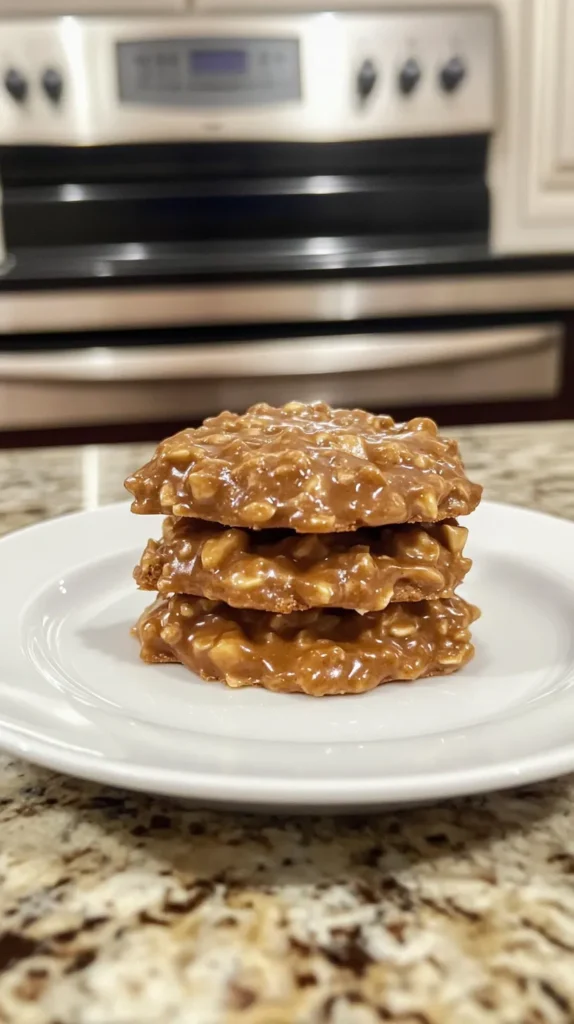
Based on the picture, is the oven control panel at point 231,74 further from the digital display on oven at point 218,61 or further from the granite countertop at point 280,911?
the granite countertop at point 280,911

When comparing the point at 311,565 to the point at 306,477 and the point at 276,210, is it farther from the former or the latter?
the point at 276,210

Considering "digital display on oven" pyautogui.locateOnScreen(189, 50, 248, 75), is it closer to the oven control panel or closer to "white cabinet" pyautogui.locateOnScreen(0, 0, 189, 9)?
the oven control panel

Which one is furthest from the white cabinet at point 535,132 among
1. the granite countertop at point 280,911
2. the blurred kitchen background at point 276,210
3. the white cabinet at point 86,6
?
the granite countertop at point 280,911

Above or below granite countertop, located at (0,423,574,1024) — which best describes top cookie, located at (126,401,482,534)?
above

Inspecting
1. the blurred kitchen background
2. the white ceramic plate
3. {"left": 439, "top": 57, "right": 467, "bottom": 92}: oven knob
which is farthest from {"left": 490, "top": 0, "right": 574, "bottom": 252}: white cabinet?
the white ceramic plate

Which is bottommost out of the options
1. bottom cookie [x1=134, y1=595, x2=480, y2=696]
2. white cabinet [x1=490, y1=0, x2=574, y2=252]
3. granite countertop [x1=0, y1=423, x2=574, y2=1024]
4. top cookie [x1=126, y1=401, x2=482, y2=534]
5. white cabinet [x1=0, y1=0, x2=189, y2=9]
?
granite countertop [x1=0, y1=423, x2=574, y2=1024]

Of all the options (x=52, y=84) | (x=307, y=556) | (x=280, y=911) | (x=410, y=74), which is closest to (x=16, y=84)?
(x=52, y=84)
